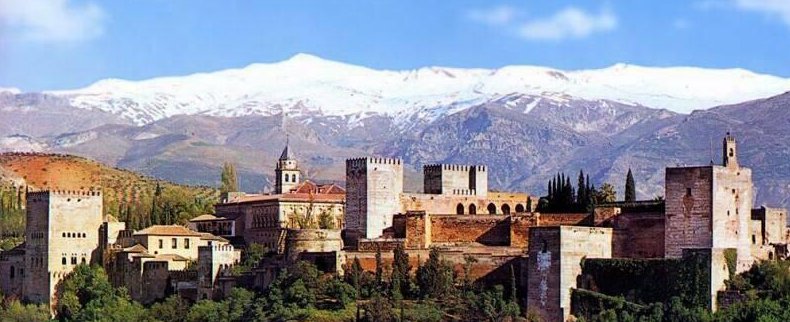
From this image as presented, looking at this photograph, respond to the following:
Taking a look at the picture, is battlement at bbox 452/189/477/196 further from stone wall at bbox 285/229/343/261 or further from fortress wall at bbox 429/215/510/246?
stone wall at bbox 285/229/343/261

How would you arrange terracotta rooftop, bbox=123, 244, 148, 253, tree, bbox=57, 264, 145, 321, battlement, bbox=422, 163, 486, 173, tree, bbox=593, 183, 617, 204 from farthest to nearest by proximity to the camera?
terracotta rooftop, bbox=123, 244, 148, 253 < battlement, bbox=422, 163, 486, 173 < tree, bbox=57, 264, 145, 321 < tree, bbox=593, 183, 617, 204

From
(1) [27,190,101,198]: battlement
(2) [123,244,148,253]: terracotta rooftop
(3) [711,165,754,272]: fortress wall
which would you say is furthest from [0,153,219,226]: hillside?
(3) [711,165,754,272]: fortress wall

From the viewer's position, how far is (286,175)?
81500 mm

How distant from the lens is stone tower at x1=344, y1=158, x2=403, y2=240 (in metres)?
61.6

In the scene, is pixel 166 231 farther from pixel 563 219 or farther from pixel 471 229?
pixel 563 219

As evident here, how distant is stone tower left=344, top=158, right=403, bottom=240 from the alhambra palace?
0.05 metres

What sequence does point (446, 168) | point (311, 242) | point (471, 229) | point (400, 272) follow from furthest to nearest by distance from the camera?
1. point (446, 168)
2. point (311, 242)
3. point (471, 229)
4. point (400, 272)

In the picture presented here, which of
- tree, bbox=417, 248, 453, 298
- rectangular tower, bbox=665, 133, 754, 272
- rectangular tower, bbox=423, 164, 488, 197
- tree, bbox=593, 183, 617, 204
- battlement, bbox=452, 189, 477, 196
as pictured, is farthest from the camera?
rectangular tower, bbox=423, 164, 488, 197

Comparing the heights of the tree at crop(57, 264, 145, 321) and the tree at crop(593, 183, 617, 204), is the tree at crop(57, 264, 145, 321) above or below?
below

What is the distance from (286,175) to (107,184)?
978 inches

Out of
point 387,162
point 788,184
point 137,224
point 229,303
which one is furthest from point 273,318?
point 788,184

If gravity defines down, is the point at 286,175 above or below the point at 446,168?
above

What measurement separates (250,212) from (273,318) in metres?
14.8

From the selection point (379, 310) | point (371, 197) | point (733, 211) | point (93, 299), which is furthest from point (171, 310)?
point (733, 211)
